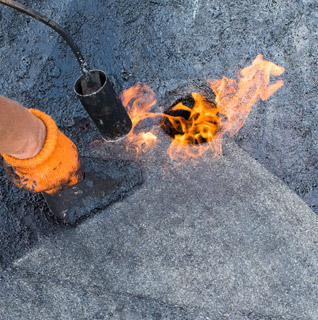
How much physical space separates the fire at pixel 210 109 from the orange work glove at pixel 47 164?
70cm

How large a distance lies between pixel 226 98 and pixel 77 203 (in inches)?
49.2

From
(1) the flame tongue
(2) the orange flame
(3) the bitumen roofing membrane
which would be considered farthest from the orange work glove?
(1) the flame tongue

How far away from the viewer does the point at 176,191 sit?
2051mm

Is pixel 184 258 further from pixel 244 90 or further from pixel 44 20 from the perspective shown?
pixel 44 20

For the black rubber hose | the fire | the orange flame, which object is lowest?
the fire

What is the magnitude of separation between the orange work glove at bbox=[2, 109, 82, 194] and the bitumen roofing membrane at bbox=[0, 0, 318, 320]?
50 centimetres

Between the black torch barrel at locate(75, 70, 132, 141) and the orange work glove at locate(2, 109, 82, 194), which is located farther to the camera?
the black torch barrel at locate(75, 70, 132, 141)

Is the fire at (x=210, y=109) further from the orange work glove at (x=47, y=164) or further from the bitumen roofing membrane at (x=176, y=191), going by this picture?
the orange work glove at (x=47, y=164)

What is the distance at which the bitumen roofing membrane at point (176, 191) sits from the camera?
1.78 m

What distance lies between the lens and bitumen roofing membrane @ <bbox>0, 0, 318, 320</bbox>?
1.78 m

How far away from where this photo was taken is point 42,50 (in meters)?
2.36

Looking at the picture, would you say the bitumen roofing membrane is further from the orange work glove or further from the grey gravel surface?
the orange work glove

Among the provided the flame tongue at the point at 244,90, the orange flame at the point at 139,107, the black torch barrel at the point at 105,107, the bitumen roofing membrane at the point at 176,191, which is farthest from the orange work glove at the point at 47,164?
the flame tongue at the point at 244,90

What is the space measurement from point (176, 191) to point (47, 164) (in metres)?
0.84
